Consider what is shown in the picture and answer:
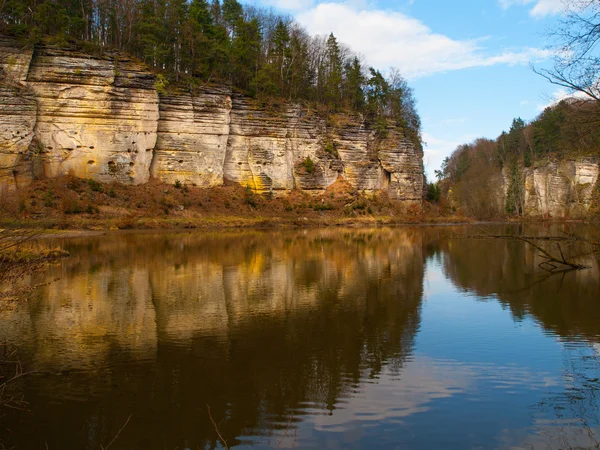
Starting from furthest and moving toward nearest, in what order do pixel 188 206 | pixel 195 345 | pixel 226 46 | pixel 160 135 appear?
1. pixel 226 46
2. pixel 160 135
3. pixel 188 206
4. pixel 195 345

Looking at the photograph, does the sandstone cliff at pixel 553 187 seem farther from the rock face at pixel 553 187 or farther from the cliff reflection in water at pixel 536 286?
the cliff reflection in water at pixel 536 286

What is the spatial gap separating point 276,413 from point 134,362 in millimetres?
2933

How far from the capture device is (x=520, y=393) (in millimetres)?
6512

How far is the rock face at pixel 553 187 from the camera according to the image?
219 feet

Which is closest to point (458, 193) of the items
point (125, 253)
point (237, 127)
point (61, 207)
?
point (237, 127)

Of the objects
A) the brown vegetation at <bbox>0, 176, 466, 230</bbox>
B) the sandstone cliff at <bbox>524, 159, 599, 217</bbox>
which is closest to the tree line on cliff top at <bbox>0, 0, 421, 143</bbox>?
the brown vegetation at <bbox>0, 176, 466, 230</bbox>

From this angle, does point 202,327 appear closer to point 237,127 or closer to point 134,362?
point 134,362

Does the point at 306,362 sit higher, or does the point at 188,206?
the point at 188,206

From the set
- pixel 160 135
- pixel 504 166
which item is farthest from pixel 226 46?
pixel 504 166

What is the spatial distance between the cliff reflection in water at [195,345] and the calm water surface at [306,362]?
3 cm

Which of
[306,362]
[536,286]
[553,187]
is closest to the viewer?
[306,362]

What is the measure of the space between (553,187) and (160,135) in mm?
57543

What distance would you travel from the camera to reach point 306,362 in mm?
7648

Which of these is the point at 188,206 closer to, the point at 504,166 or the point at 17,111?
the point at 17,111
